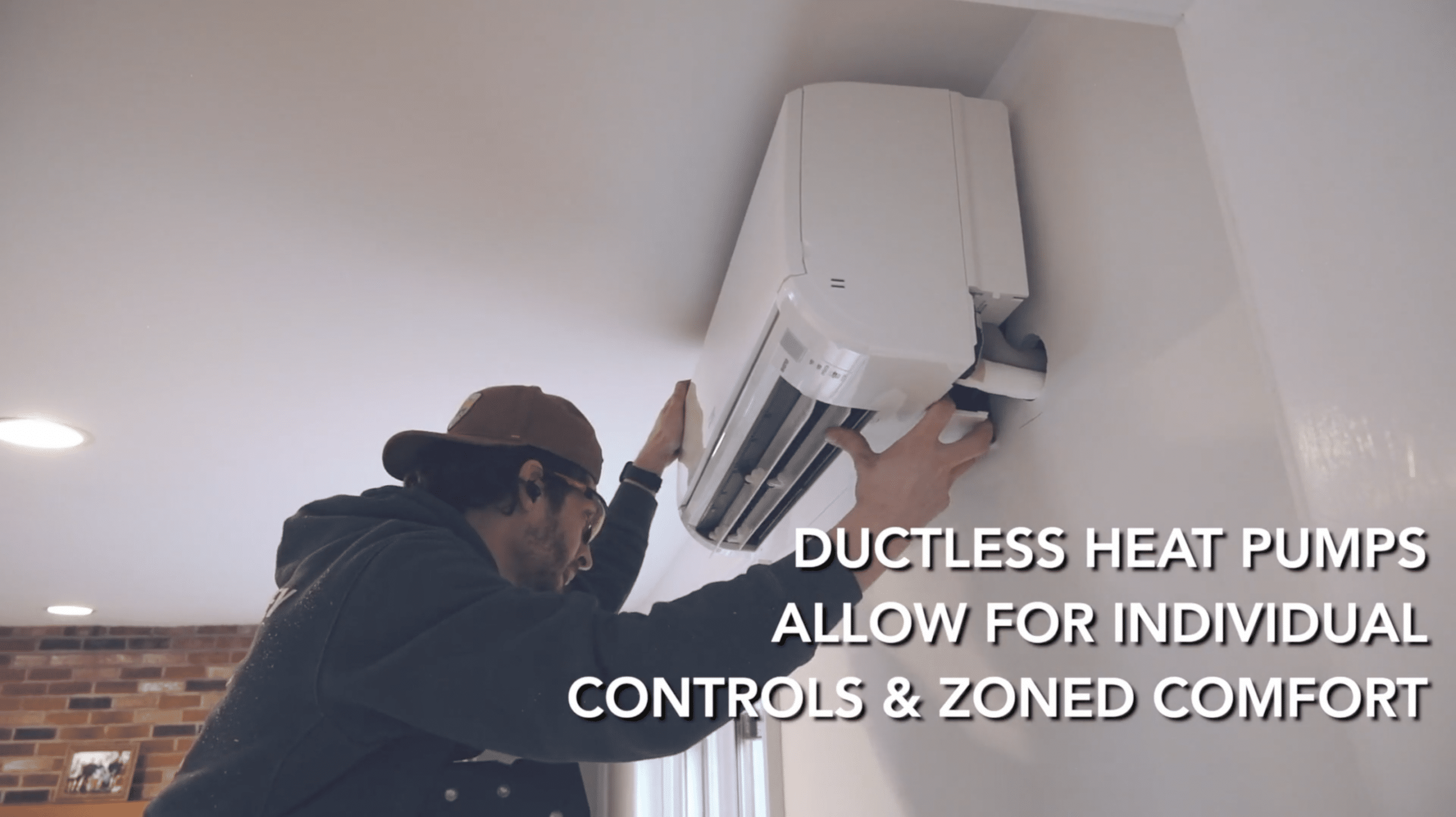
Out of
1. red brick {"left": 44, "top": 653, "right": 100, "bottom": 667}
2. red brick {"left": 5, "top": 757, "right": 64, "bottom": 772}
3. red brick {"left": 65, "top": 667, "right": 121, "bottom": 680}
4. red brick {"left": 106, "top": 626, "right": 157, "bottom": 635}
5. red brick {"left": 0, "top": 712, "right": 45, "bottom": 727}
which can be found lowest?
red brick {"left": 5, "top": 757, "right": 64, "bottom": 772}

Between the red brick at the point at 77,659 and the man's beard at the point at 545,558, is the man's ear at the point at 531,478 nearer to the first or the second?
the man's beard at the point at 545,558

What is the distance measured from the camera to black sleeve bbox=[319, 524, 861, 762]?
0.74m

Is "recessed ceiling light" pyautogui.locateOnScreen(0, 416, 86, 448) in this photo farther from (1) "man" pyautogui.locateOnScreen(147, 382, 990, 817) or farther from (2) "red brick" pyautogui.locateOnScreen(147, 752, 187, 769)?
(2) "red brick" pyautogui.locateOnScreen(147, 752, 187, 769)

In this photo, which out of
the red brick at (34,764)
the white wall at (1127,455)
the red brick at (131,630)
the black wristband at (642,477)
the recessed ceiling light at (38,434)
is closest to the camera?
the white wall at (1127,455)

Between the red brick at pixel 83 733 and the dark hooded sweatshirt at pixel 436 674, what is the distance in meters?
4.47

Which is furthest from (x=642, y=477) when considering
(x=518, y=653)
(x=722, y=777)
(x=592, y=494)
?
(x=722, y=777)

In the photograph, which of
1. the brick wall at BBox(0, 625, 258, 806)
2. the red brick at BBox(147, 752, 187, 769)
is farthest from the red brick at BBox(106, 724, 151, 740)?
the red brick at BBox(147, 752, 187, 769)

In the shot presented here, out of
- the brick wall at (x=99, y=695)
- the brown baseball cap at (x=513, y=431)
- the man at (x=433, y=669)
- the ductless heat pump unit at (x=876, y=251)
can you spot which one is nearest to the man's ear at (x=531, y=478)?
the brown baseball cap at (x=513, y=431)

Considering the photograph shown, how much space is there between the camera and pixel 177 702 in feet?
14.6

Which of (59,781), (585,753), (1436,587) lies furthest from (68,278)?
(59,781)

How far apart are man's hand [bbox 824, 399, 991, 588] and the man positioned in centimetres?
2

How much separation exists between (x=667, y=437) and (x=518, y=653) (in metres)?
0.93

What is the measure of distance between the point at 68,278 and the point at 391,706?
1329mm

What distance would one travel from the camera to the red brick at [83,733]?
4293 millimetres
